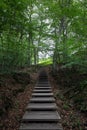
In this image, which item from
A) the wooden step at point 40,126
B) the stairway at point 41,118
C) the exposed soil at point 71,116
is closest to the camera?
the wooden step at point 40,126

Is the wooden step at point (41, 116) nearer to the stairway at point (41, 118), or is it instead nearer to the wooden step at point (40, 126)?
the stairway at point (41, 118)

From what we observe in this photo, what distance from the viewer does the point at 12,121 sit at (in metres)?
5.58

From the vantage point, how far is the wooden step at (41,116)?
5539 millimetres

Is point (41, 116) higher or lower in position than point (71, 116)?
higher

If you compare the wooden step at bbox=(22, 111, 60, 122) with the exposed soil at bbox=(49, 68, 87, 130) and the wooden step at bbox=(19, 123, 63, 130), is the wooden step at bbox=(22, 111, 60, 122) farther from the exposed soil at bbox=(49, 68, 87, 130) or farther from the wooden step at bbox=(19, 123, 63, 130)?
the exposed soil at bbox=(49, 68, 87, 130)

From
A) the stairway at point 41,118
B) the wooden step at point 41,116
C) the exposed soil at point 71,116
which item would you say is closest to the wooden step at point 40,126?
the stairway at point 41,118

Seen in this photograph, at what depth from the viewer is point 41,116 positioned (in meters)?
5.89

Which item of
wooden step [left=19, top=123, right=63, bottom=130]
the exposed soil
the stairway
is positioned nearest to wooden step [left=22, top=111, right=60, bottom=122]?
the stairway

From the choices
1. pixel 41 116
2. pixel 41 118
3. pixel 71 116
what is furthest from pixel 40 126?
pixel 71 116

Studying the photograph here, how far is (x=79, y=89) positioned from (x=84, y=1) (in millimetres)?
6170

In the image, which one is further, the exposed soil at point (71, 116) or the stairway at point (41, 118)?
the exposed soil at point (71, 116)

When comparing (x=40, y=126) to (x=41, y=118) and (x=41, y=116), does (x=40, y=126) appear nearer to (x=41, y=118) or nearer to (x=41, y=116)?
(x=41, y=118)

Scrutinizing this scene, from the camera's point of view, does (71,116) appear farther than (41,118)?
Yes

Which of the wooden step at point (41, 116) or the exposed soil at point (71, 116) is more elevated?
the wooden step at point (41, 116)
